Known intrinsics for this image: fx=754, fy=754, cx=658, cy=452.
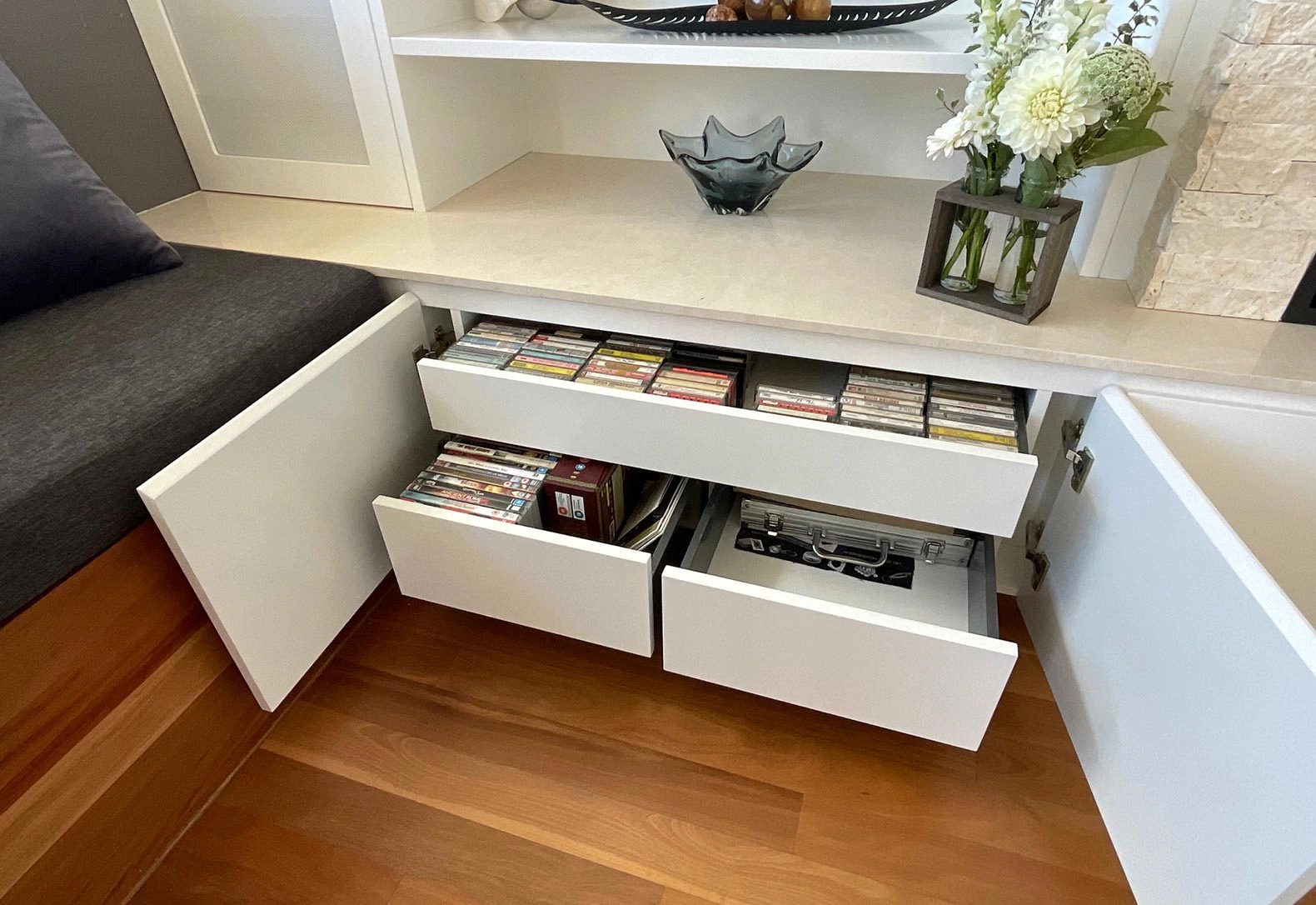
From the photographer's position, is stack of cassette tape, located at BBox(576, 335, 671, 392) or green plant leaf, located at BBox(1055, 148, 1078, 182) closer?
green plant leaf, located at BBox(1055, 148, 1078, 182)

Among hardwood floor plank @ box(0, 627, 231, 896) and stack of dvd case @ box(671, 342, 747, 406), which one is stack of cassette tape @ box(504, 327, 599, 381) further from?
hardwood floor plank @ box(0, 627, 231, 896)

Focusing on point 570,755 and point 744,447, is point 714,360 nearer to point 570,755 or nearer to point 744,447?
point 744,447

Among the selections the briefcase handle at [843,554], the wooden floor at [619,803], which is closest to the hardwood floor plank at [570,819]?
the wooden floor at [619,803]

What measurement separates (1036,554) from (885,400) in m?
0.31

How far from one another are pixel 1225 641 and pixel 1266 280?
1.63ft

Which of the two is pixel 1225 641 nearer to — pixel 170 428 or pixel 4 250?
pixel 170 428

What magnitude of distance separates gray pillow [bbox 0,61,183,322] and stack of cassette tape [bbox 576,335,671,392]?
65 cm

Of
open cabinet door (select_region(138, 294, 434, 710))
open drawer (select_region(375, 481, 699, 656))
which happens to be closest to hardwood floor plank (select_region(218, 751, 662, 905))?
open cabinet door (select_region(138, 294, 434, 710))

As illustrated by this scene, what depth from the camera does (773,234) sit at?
114 cm

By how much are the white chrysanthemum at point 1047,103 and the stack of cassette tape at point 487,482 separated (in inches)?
27.5

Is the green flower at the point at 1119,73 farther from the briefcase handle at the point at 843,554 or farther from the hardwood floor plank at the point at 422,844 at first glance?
the hardwood floor plank at the point at 422,844

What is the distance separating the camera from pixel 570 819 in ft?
3.24

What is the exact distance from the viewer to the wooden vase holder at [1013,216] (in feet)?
2.71

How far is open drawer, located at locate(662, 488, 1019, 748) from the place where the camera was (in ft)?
2.79
